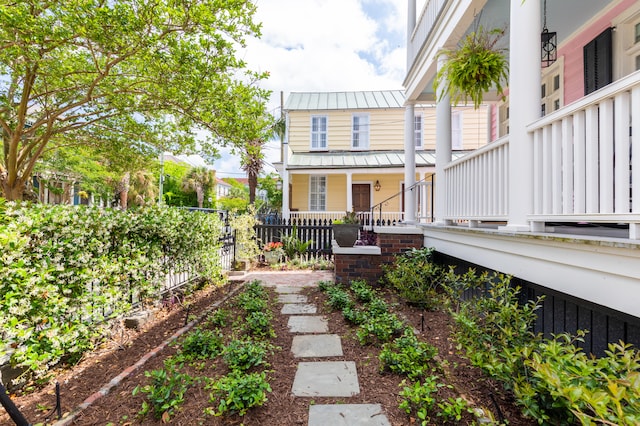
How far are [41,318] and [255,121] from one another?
337cm

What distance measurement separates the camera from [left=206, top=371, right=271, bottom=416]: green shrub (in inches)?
75.2

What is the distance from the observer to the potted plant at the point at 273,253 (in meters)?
7.85

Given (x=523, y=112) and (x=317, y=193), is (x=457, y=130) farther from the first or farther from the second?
(x=523, y=112)

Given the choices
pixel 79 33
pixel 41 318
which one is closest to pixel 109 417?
pixel 41 318

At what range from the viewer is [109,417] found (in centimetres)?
199

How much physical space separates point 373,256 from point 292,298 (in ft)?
4.93

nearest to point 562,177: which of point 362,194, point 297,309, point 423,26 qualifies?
point 297,309

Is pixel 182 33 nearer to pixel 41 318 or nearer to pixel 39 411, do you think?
pixel 41 318

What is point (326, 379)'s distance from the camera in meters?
2.41

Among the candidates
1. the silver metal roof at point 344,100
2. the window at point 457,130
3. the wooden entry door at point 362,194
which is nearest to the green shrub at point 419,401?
the wooden entry door at point 362,194

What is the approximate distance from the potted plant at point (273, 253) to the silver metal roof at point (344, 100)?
26.4 ft

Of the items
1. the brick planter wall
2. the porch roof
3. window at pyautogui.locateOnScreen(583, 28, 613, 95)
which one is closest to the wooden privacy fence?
the brick planter wall

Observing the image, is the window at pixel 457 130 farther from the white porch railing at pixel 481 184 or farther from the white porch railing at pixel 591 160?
the white porch railing at pixel 591 160

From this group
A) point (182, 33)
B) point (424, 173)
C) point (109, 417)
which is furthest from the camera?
point (424, 173)
